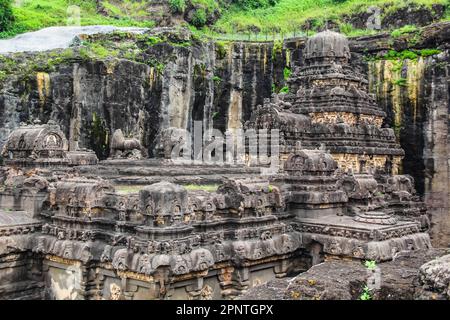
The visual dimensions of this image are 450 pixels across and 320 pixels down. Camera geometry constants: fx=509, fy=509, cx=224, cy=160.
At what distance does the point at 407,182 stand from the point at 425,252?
1284cm

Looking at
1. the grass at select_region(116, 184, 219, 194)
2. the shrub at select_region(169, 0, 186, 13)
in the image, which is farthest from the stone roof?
the shrub at select_region(169, 0, 186, 13)

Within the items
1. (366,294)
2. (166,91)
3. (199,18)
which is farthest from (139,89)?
(366,294)

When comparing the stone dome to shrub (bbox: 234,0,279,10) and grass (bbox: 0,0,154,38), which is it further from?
shrub (bbox: 234,0,279,10)

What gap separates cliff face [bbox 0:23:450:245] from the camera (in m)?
25.9

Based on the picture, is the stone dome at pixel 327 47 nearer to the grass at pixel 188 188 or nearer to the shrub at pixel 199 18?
the grass at pixel 188 188

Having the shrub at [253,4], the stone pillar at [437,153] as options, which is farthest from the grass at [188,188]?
the shrub at [253,4]

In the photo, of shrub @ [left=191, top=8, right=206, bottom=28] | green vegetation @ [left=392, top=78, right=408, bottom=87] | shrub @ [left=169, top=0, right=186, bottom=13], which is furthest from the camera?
shrub @ [left=191, top=8, right=206, bottom=28]

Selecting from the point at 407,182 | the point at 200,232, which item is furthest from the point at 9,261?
the point at 407,182

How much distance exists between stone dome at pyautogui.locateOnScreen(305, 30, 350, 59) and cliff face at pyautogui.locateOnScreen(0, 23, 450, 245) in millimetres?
3950

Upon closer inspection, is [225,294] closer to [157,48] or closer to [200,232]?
[200,232]

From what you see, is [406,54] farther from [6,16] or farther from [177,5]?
[6,16]

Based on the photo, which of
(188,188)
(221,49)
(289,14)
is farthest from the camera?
(289,14)

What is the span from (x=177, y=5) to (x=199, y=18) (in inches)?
85.0

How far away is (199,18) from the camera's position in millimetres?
42969
